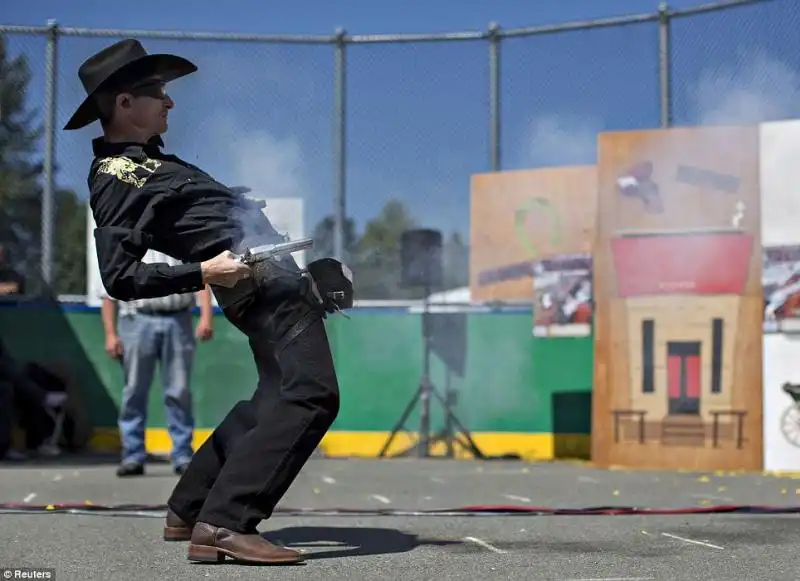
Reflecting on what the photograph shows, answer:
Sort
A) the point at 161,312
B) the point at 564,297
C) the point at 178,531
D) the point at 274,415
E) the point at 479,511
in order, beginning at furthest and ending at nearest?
the point at 564,297 → the point at 161,312 → the point at 479,511 → the point at 178,531 → the point at 274,415

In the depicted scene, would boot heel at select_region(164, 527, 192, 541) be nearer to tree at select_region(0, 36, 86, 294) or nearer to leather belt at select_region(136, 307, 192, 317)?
leather belt at select_region(136, 307, 192, 317)

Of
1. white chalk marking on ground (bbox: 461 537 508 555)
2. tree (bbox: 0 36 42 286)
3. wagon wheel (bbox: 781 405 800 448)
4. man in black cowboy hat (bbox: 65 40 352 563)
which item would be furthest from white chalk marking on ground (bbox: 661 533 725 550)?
tree (bbox: 0 36 42 286)

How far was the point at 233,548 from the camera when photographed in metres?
4.41

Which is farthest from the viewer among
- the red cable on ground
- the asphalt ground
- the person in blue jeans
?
the person in blue jeans

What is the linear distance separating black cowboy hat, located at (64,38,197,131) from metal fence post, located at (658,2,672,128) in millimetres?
6169

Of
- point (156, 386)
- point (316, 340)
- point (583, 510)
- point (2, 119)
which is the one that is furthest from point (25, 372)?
point (316, 340)

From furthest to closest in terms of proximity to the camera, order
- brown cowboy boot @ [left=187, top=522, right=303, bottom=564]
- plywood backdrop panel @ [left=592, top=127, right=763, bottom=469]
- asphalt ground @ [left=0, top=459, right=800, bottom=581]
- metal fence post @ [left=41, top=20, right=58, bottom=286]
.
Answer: metal fence post @ [left=41, top=20, right=58, bottom=286], plywood backdrop panel @ [left=592, top=127, right=763, bottom=469], brown cowboy boot @ [left=187, top=522, right=303, bottom=564], asphalt ground @ [left=0, top=459, right=800, bottom=581]

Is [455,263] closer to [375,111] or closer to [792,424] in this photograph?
[375,111]

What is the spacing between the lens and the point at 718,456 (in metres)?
9.36

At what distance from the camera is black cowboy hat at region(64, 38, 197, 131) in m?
4.77

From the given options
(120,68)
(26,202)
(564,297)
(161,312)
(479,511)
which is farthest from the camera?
(26,202)

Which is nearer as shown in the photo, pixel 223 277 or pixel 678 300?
pixel 223 277

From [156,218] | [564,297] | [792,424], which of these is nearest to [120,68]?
[156,218]

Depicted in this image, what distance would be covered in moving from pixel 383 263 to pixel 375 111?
4.26ft
